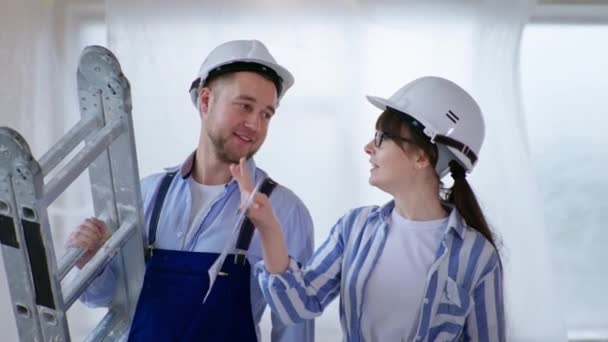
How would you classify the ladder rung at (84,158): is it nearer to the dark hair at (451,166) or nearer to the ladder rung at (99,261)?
the ladder rung at (99,261)

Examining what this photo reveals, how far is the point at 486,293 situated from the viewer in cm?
161

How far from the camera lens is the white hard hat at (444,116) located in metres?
1.65

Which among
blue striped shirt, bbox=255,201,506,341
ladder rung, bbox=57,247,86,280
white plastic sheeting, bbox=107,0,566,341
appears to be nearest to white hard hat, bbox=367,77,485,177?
blue striped shirt, bbox=255,201,506,341

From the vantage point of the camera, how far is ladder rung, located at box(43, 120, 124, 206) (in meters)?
1.33

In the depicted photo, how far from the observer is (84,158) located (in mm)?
1412

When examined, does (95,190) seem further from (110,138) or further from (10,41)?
(10,41)

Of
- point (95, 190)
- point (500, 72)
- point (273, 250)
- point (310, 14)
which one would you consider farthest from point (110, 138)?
point (500, 72)

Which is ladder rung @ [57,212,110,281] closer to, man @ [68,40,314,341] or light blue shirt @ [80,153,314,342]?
man @ [68,40,314,341]

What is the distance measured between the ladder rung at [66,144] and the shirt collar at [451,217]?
A: 2.00 ft

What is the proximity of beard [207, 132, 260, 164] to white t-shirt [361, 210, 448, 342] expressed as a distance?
35cm

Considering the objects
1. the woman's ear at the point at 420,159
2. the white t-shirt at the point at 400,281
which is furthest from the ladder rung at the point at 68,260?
the woman's ear at the point at 420,159

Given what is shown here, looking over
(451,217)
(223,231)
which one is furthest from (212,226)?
(451,217)

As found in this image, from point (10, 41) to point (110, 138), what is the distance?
4.79 feet

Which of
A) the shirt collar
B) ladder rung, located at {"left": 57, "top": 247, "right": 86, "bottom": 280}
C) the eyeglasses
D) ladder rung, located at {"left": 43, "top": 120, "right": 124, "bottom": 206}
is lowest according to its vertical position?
the shirt collar
